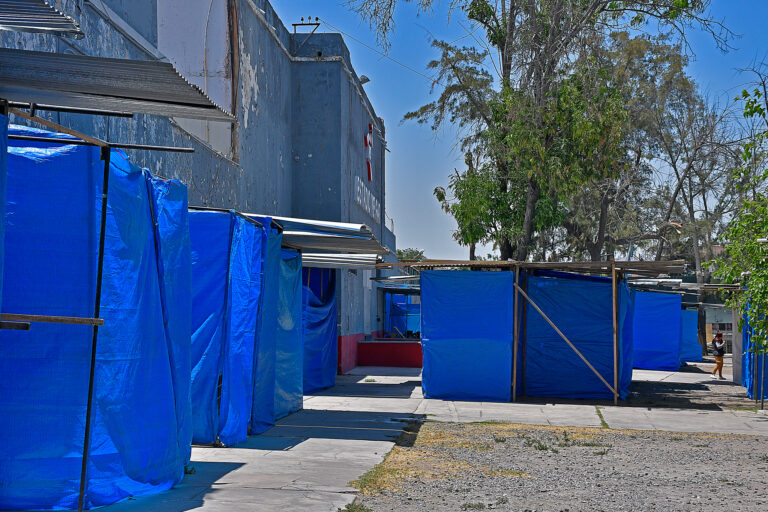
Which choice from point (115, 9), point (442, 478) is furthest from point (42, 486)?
point (115, 9)

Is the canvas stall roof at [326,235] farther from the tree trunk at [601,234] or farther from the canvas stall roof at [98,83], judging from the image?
the tree trunk at [601,234]

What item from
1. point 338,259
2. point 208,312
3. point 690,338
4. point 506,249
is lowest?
point 690,338

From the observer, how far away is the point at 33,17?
13.7 feet

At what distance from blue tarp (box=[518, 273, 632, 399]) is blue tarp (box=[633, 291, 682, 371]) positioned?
10.9 meters

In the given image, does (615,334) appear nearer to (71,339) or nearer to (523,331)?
(523,331)

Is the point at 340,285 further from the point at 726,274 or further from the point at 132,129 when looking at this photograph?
the point at 132,129

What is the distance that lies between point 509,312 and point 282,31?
8191 mm

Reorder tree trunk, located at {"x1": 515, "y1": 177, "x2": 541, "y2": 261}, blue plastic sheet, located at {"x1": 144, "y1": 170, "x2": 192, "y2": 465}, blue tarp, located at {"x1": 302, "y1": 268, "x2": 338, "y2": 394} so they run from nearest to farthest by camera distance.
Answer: blue plastic sheet, located at {"x1": 144, "y1": 170, "x2": 192, "y2": 465}
blue tarp, located at {"x1": 302, "y1": 268, "x2": 338, "y2": 394}
tree trunk, located at {"x1": 515, "y1": 177, "x2": 541, "y2": 261}

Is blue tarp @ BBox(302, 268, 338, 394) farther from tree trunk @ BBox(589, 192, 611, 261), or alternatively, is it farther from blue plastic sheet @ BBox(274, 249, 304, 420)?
tree trunk @ BBox(589, 192, 611, 261)

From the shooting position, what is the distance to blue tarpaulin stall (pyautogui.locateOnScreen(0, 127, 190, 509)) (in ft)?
19.0

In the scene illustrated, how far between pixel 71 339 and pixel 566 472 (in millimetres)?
5172

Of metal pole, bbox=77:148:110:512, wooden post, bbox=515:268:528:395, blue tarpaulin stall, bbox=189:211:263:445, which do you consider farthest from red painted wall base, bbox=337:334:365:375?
metal pole, bbox=77:148:110:512

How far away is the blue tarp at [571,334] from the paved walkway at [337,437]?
1028 millimetres

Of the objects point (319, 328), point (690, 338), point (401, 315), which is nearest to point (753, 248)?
point (319, 328)
